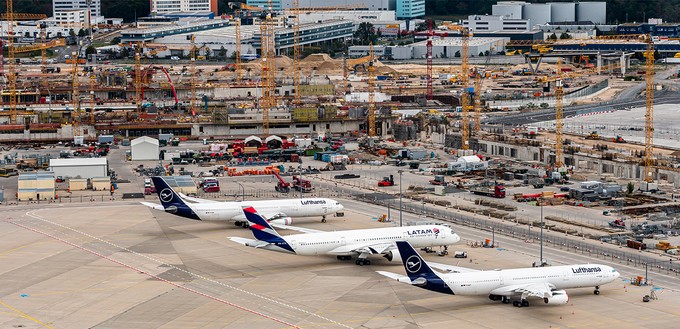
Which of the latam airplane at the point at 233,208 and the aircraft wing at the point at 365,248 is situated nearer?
the aircraft wing at the point at 365,248

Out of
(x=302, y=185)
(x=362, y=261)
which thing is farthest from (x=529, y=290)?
(x=302, y=185)

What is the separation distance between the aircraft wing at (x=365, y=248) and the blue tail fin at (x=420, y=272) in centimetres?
1148

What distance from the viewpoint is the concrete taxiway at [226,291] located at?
62.8 meters

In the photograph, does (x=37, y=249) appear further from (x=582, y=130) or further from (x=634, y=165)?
(x=582, y=130)

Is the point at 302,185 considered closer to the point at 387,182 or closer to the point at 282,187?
the point at 282,187

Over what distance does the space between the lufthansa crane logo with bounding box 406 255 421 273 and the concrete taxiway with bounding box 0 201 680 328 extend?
2387mm

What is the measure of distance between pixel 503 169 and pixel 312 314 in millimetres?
62360

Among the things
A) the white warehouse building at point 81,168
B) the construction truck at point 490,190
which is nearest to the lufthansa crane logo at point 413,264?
the construction truck at point 490,190

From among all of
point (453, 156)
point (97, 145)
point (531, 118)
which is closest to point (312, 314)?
point (453, 156)

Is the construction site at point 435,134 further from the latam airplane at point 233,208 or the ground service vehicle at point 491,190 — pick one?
the latam airplane at point 233,208

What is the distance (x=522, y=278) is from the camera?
212ft

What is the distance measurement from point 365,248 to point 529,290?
47.5 ft

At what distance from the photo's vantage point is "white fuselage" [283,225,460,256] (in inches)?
2955

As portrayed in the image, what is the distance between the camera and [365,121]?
160 metres
